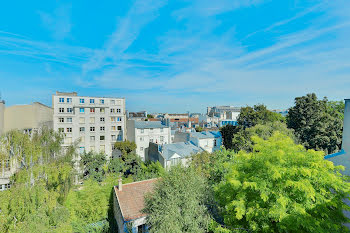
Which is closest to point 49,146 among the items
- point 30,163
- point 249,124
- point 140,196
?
point 30,163

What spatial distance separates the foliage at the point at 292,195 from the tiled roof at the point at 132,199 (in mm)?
8311

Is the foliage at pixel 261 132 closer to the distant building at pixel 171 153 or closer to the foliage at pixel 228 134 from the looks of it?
the foliage at pixel 228 134

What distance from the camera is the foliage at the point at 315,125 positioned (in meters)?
27.5

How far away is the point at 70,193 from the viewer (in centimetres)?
2223

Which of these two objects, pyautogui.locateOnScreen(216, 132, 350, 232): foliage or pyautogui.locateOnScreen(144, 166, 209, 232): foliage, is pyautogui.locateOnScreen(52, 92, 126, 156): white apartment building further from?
pyautogui.locateOnScreen(216, 132, 350, 232): foliage

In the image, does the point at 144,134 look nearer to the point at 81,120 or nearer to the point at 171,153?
the point at 171,153

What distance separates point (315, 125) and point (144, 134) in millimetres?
31556

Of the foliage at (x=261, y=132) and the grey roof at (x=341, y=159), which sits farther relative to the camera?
the foliage at (x=261, y=132)

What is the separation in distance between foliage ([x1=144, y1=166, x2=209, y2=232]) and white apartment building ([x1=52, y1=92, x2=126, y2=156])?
2779 centimetres

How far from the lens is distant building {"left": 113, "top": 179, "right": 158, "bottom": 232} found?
49.7 ft

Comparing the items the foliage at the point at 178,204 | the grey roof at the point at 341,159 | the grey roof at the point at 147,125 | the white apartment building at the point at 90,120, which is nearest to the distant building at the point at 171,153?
the grey roof at the point at 147,125

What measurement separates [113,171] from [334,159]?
31.5 m

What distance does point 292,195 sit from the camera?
8.93 metres

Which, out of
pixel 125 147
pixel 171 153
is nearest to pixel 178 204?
pixel 171 153
